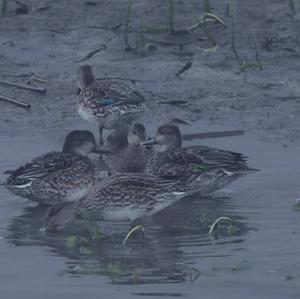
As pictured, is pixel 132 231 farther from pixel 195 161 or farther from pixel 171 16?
pixel 171 16

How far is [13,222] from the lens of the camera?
11.6 metres

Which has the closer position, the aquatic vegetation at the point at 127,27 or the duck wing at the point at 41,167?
the duck wing at the point at 41,167

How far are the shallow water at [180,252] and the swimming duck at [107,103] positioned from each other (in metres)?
2.11

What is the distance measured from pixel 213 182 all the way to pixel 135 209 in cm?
102

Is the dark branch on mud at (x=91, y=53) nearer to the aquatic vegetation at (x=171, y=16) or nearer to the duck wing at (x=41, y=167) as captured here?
the aquatic vegetation at (x=171, y=16)

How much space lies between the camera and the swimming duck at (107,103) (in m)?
14.8

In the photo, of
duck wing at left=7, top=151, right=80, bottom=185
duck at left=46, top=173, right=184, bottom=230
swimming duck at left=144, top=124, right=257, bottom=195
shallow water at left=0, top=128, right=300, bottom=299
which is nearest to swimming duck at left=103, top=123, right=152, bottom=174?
swimming duck at left=144, top=124, right=257, bottom=195

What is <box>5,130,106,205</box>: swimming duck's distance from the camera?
12.2 m

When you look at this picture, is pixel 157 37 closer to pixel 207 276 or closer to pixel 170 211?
pixel 170 211

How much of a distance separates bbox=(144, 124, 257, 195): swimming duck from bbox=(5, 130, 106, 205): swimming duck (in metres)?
0.60

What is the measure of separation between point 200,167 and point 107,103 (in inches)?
102

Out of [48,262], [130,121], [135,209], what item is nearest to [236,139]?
[130,121]

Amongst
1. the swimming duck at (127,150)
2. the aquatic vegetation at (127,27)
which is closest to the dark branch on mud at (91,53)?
the aquatic vegetation at (127,27)

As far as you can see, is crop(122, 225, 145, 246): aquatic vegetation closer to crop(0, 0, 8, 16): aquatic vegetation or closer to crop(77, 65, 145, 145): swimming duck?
crop(77, 65, 145, 145): swimming duck
